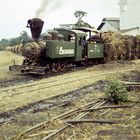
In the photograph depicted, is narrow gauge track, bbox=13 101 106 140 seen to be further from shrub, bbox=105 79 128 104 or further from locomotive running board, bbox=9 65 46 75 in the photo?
locomotive running board, bbox=9 65 46 75

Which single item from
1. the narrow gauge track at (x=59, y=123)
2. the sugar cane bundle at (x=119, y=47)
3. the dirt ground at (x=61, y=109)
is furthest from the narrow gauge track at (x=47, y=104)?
the sugar cane bundle at (x=119, y=47)

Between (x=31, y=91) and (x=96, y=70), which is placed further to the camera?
(x=96, y=70)

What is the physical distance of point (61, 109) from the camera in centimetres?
1217

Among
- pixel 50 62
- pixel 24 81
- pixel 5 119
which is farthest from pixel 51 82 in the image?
pixel 5 119

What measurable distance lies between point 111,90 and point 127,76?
9044 mm

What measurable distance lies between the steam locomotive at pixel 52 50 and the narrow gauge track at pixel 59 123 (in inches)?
404

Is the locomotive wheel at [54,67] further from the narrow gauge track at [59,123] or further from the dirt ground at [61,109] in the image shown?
the narrow gauge track at [59,123]

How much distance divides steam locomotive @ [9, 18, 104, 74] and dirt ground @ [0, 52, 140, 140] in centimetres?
278

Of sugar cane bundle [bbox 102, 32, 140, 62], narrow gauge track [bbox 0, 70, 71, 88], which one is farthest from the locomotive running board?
sugar cane bundle [bbox 102, 32, 140, 62]

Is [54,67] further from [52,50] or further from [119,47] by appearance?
[119,47]

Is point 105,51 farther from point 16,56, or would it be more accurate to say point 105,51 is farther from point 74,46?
point 16,56

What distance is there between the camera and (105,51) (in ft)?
106

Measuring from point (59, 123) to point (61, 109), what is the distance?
7.57 feet

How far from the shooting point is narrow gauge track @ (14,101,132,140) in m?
8.78
